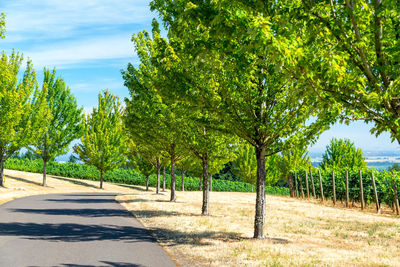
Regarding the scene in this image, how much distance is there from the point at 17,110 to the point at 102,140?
14284 millimetres

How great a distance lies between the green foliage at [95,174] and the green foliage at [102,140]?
43.8 ft

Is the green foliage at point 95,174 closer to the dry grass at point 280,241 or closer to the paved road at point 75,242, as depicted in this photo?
the paved road at point 75,242

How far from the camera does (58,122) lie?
125 feet

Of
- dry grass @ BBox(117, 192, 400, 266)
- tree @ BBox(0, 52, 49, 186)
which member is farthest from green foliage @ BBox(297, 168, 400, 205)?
tree @ BBox(0, 52, 49, 186)

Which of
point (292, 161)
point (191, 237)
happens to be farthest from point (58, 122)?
point (191, 237)

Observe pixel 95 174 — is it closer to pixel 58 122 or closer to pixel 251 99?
pixel 58 122

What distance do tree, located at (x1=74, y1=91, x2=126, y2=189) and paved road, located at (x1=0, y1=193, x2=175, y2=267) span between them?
2698cm

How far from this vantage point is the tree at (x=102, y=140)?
41.5m

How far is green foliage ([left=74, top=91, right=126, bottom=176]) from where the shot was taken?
4147 cm

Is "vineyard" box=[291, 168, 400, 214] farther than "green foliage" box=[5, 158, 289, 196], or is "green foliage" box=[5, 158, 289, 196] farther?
"green foliage" box=[5, 158, 289, 196]

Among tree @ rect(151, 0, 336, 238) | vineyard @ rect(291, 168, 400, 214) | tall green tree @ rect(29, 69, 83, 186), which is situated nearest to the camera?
tree @ rect(151, 0, 336, 238)

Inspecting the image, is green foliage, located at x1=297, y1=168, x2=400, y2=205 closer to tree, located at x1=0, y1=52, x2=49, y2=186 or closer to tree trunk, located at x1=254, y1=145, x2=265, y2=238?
tree trunk, located at x1=254, y1=145, x2=265, y2=238

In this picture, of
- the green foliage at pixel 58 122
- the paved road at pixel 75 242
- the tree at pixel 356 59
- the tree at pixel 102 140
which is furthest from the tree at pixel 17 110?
the tree at pixel 356 59

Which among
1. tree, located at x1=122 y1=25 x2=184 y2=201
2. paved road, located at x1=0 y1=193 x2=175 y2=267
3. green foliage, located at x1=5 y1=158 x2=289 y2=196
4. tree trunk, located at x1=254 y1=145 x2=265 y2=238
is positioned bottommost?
paved road, located at x1=0 y1=193 x2=175 y2=267
